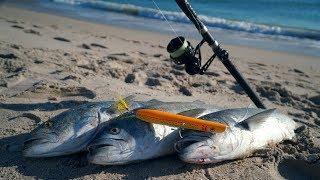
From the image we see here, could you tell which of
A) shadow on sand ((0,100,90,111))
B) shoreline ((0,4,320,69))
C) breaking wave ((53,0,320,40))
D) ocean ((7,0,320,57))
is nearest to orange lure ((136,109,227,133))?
shadow on sand ((0,100,90,111))

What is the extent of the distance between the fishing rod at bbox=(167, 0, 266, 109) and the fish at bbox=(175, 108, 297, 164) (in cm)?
57

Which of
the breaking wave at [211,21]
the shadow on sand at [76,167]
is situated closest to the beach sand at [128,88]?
the shadow on sand at [76,167]

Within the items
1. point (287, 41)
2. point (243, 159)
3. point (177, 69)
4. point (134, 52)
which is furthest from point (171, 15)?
point (243, 159)

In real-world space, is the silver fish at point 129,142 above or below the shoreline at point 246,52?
above

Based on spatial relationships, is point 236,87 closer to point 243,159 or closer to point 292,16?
point 243,159

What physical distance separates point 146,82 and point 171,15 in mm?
8623

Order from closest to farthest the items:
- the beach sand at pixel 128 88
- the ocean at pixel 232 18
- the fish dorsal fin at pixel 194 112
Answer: the beach sand at pixel 128 88
the fish dorsal fin at pixel 194 112
the ocean at pixel 232 18

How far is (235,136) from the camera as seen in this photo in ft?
13.6

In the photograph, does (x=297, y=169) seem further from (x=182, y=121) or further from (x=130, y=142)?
(x=130, y=142)

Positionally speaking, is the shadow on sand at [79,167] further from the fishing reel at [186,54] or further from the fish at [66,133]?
the fishing reel at [186,54]

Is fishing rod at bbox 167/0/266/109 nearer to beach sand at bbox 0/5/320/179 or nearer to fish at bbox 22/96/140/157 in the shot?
beach sand at bbox 0/5/320/179

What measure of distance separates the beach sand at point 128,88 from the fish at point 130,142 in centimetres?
16

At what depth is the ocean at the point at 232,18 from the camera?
39.9ft

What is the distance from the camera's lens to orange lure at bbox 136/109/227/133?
13.0ft
